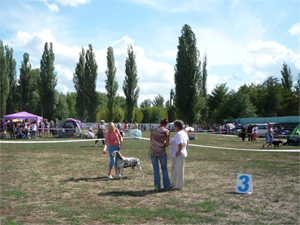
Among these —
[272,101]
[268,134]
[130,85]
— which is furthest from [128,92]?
[268,134]

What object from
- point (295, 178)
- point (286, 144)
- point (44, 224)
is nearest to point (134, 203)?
point (44, 224)

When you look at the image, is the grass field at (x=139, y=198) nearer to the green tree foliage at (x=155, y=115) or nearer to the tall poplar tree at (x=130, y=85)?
the tall poplar tree at (x=130, y=85)

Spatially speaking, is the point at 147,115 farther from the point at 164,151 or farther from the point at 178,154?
the point at 178,154

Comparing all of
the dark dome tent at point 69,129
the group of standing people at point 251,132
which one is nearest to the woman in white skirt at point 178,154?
the group of standing people at point 251,132

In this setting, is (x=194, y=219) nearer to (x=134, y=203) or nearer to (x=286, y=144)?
(x=134, y=203)

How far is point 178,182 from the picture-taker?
746 centimetres

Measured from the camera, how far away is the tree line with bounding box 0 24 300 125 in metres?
46.8

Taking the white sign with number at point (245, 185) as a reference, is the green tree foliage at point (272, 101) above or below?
above

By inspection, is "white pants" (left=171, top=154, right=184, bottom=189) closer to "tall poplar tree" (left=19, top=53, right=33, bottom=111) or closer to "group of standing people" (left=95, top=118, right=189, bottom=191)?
"group of standing people" (left=95, top=118, right=189, bottom=191)

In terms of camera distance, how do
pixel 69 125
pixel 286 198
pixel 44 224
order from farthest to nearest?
pixel 69 125 → pixel 286 198 → pixel 44 224

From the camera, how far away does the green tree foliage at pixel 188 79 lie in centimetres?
4638

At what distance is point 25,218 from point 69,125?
27515mm

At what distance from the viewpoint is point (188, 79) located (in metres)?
46.4

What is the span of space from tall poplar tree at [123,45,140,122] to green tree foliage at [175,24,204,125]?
14.5 m
